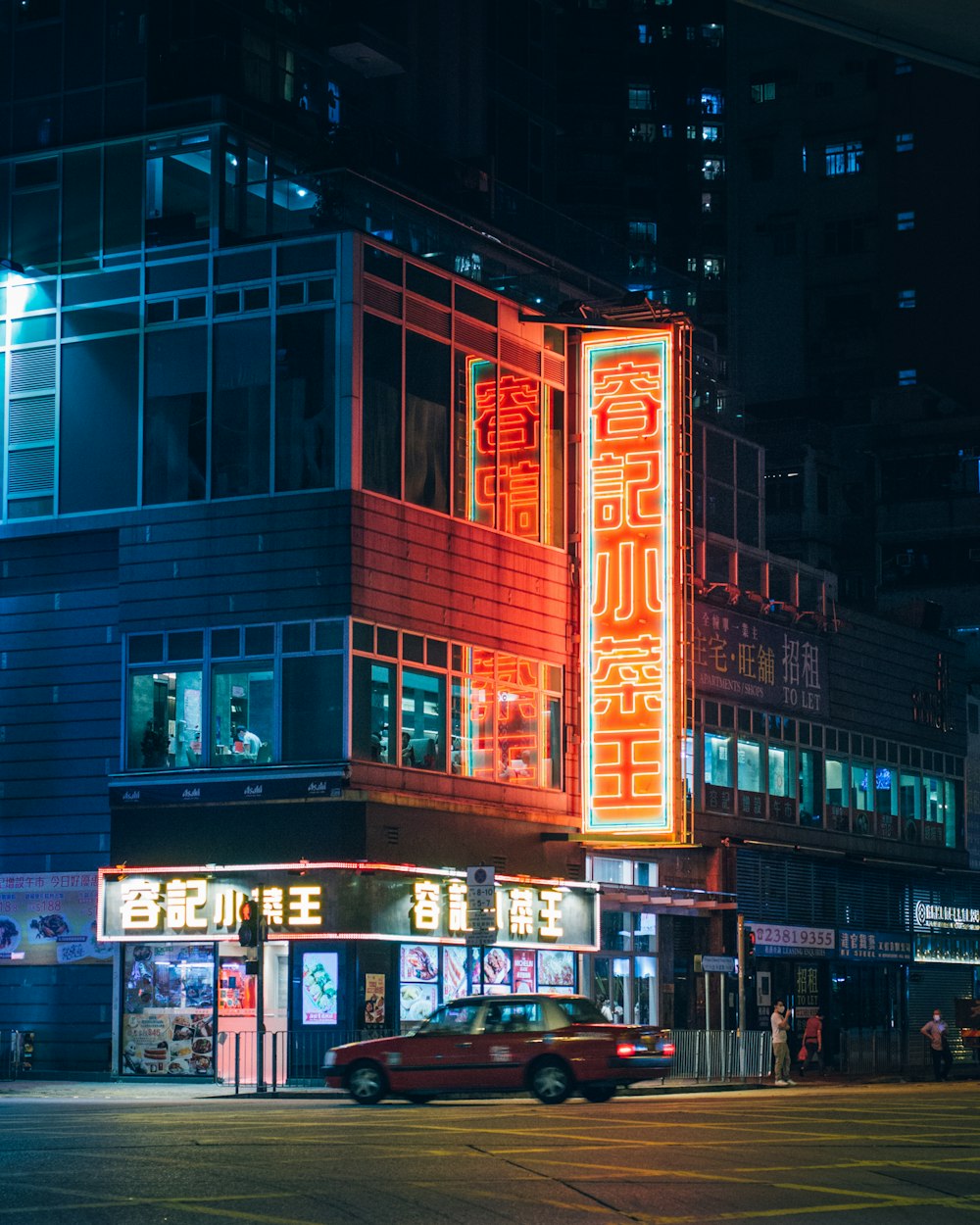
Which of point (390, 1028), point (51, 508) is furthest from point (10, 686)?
point (390, 1028)

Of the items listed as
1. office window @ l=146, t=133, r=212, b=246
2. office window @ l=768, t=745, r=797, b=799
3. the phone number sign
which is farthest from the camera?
office window @ l=768, t=745, r=797, b=799

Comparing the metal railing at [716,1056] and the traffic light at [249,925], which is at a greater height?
the traffic light at [249,925]

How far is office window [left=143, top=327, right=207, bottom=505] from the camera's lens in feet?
134

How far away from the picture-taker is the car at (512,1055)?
30.1m

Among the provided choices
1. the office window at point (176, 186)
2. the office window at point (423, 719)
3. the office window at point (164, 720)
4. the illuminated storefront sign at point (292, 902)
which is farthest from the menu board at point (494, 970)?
the office window at point (176, 186)

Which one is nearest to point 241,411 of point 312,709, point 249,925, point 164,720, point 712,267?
point 312,709

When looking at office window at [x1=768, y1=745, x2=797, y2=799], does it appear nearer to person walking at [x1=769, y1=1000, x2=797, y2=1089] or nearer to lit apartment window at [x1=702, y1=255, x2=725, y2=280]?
person walking at [x1=769, y1=1000, x2=797, y2=1089]

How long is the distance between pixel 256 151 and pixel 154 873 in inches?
597

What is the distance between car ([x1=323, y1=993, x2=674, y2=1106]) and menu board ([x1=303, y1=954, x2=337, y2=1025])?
24.9ft

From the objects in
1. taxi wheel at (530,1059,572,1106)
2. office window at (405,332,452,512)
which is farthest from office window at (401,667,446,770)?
Answer: taxi wheel at (530,1059,572,1106)

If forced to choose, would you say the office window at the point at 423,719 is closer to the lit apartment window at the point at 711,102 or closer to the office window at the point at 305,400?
the office window at the point at 305,400

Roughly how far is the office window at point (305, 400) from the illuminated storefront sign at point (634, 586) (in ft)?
23.5

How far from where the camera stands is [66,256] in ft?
141

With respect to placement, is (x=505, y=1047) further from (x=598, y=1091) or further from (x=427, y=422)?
(x=427, y=422)
